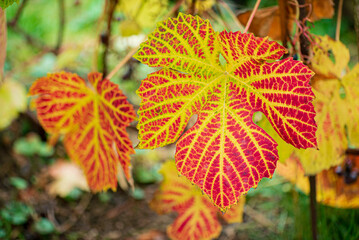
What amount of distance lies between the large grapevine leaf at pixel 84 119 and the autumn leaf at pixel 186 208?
1.08 ft

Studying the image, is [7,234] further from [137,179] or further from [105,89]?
[105,89]

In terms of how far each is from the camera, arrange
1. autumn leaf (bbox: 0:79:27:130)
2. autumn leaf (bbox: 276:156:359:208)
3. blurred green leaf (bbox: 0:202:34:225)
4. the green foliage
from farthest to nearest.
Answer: the green foliage
autumn leaf (bbox: 0:79:27:130)
blurred green leaf (bbox: 0:202:34:225)
autumn leaf (bbox: 276:156:359:208)

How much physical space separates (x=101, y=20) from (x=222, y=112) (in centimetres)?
46

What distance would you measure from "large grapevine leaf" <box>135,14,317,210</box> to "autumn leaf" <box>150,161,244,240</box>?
20.3 inches

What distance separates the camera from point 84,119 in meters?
0.68

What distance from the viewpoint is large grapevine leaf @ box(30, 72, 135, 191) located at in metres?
0.63

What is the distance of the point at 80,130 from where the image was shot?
692 millimetres

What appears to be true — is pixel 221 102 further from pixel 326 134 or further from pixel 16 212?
pixel 16 212

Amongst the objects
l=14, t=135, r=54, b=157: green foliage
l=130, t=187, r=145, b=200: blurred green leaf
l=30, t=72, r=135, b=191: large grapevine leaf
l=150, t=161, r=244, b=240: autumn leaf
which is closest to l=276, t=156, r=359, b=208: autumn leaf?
l=150, t=161, r=244, b=240: autumn leaf

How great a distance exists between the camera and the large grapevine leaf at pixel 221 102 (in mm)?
428

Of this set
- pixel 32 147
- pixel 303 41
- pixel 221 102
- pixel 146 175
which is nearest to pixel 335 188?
pixel 303 41

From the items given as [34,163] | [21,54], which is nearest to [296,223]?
[34,163]

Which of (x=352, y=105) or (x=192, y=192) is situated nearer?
(x=352, y=105)

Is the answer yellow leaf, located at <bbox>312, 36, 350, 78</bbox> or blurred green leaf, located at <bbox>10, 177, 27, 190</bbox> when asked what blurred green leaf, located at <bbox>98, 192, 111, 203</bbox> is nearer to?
blurred green leaf, located at <bbox>10, 177, 27, 190</bbox>
